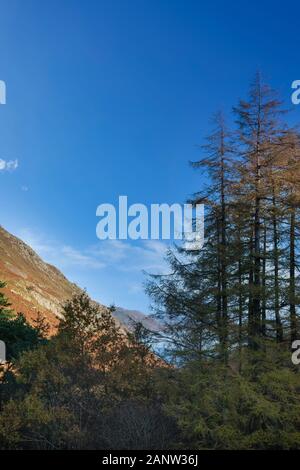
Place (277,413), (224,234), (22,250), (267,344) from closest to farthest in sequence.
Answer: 1. (277,413)
2. (267,344)
3. (224,234)
4. (22,250)

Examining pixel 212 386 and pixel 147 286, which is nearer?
pixel 212 386

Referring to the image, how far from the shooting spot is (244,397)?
14.1m

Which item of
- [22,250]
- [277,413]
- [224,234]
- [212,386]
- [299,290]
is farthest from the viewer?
[22,250]

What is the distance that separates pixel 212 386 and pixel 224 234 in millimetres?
8027

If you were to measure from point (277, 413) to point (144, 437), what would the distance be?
14.2 ft

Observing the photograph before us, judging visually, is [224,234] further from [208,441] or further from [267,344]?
[208,441]

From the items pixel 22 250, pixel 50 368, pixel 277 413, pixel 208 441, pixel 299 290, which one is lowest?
pixel 208 441

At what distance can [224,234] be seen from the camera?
68.3ft

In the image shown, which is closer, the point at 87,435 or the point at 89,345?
the point at 87,435

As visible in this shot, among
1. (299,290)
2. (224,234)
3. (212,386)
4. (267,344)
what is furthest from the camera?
(224,234)

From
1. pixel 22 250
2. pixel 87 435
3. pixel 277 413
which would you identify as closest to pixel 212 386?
pixel 277 413

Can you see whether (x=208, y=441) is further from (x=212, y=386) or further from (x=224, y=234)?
(x=224, y=234)

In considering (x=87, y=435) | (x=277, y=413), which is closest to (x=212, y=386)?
(x=277, y=413)

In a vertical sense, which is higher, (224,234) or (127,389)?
(224,234)
